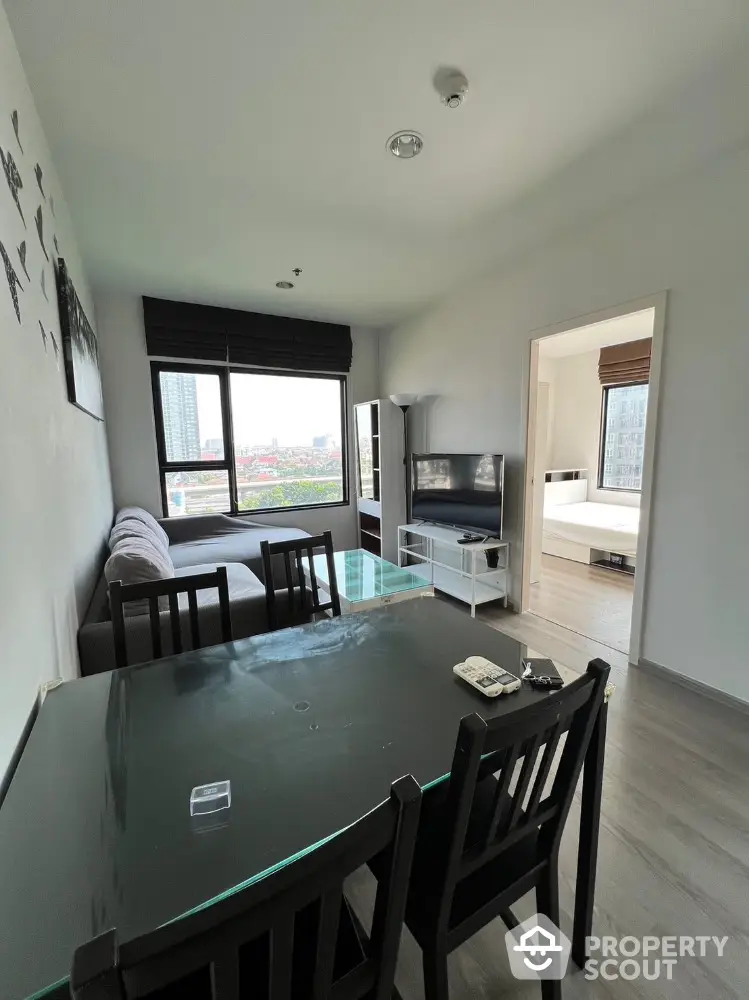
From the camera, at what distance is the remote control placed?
3.82 ft

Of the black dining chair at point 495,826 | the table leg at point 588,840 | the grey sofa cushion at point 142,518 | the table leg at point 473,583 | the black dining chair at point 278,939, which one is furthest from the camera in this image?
the grey sofa cushion at point 142,518

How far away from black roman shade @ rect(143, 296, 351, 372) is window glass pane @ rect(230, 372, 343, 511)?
225mm

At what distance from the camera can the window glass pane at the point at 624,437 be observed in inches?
215

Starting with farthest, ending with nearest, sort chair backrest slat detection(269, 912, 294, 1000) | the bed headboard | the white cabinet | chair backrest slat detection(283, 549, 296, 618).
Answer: the bed headboard
the white cabinet
chair backrest slat detection(283, 549, 296, 618)
chair backrest slat detection(269, 912, 294, 1000)

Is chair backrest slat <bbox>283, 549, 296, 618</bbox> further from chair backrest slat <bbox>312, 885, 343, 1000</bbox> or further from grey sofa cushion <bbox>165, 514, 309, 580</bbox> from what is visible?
grey sofa cushion <bbox>165, 514, 309, 580</bbox>

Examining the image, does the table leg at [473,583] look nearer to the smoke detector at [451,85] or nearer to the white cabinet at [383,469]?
the white cabinet at [383,469]

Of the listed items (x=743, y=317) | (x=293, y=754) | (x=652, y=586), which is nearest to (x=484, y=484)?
(x=652, y=586)

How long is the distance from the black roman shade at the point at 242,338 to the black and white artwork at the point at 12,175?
273 centimetres

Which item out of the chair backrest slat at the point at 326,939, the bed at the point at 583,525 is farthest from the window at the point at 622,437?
the chair backrest slat at the point at 326,939

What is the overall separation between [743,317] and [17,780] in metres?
3.19

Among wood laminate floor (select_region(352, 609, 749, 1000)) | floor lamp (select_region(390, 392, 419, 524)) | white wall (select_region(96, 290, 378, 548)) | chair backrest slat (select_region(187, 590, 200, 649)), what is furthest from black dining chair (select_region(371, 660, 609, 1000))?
white wall (select_region(96, 290, 378, 548))

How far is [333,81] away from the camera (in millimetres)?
1619

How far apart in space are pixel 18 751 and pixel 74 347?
79.1 inches

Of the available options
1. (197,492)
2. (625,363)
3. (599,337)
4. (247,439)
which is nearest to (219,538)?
(197,492)
